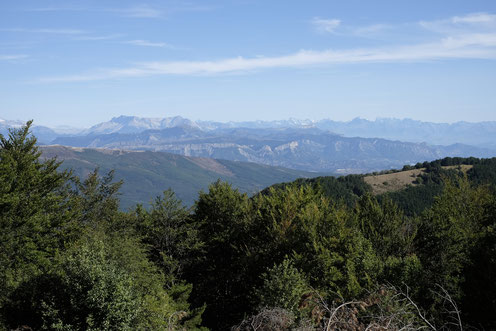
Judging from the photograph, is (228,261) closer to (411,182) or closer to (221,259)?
(221,259)

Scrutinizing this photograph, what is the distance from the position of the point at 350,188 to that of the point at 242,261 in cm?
9900

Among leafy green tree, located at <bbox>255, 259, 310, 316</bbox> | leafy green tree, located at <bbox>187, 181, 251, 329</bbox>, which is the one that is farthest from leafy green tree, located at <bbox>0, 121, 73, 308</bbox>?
leafy green tree, located at <bbox>255, 259, 310, 316</bbox>

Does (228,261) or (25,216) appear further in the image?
(228,261)

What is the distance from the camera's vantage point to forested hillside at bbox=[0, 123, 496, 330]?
Answer: 18.7m

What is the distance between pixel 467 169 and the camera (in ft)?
433

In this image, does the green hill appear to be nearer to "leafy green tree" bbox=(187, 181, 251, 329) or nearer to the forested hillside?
the forested hillside

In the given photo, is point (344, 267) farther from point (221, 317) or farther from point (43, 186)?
point (43, 186)

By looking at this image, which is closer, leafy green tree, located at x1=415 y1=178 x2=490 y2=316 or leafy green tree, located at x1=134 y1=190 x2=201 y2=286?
leafy green tree, located at x1=415 y1=178 x2=490 y2=316

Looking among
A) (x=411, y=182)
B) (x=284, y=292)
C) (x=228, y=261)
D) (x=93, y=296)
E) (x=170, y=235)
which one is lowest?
(x=411, y=182)

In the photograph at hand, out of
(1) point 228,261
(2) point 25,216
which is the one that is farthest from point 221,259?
(2) point 25,216

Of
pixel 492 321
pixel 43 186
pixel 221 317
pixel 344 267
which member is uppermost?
pixel 43 186

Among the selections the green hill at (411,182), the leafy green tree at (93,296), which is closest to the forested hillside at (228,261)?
the leafy green tree at (93,296)

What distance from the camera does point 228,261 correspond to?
126 ft

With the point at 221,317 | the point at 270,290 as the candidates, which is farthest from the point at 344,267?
the point at 221,317
